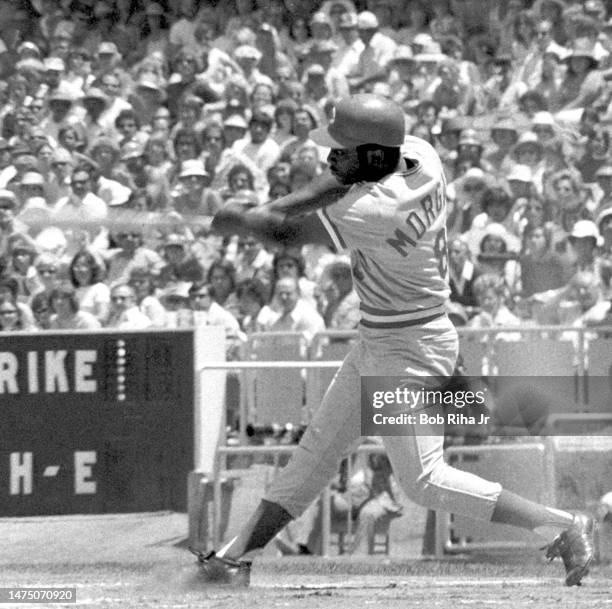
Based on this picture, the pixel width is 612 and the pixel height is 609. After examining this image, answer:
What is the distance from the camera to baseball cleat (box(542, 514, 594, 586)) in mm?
6082

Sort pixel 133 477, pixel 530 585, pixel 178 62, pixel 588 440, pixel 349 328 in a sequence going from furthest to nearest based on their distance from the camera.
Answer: pixel 178 62
pixel 349 328
pixel 133 477
pixel 588 440
pixel 530 585

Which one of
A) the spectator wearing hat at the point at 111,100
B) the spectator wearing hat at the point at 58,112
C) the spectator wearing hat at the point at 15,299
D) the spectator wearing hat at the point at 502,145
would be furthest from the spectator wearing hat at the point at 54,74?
the spectator wearing hat at the point at 502,145

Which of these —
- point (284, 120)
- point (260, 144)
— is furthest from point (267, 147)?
point (284, 120)

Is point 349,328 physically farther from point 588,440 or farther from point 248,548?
point 248,548

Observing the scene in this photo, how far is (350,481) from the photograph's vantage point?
8852 millimetres

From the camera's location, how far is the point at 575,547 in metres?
6.09

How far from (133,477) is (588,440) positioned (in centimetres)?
272

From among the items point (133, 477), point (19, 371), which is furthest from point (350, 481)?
point (19, 371)

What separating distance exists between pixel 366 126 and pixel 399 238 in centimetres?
43

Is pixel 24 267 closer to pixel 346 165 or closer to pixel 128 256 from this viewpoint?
pixel 128 256

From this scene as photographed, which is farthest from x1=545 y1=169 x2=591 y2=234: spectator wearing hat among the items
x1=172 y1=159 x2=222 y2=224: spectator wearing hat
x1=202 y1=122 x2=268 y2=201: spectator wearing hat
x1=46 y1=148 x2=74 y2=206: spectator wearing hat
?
x1=46 y1=148 x2=74 y2=206: spectator wearing hat

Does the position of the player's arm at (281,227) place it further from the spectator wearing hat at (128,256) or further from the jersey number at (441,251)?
the spectator wearing hat at (128,256)

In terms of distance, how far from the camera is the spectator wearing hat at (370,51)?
14.0m

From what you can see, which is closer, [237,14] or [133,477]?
[133,477]
